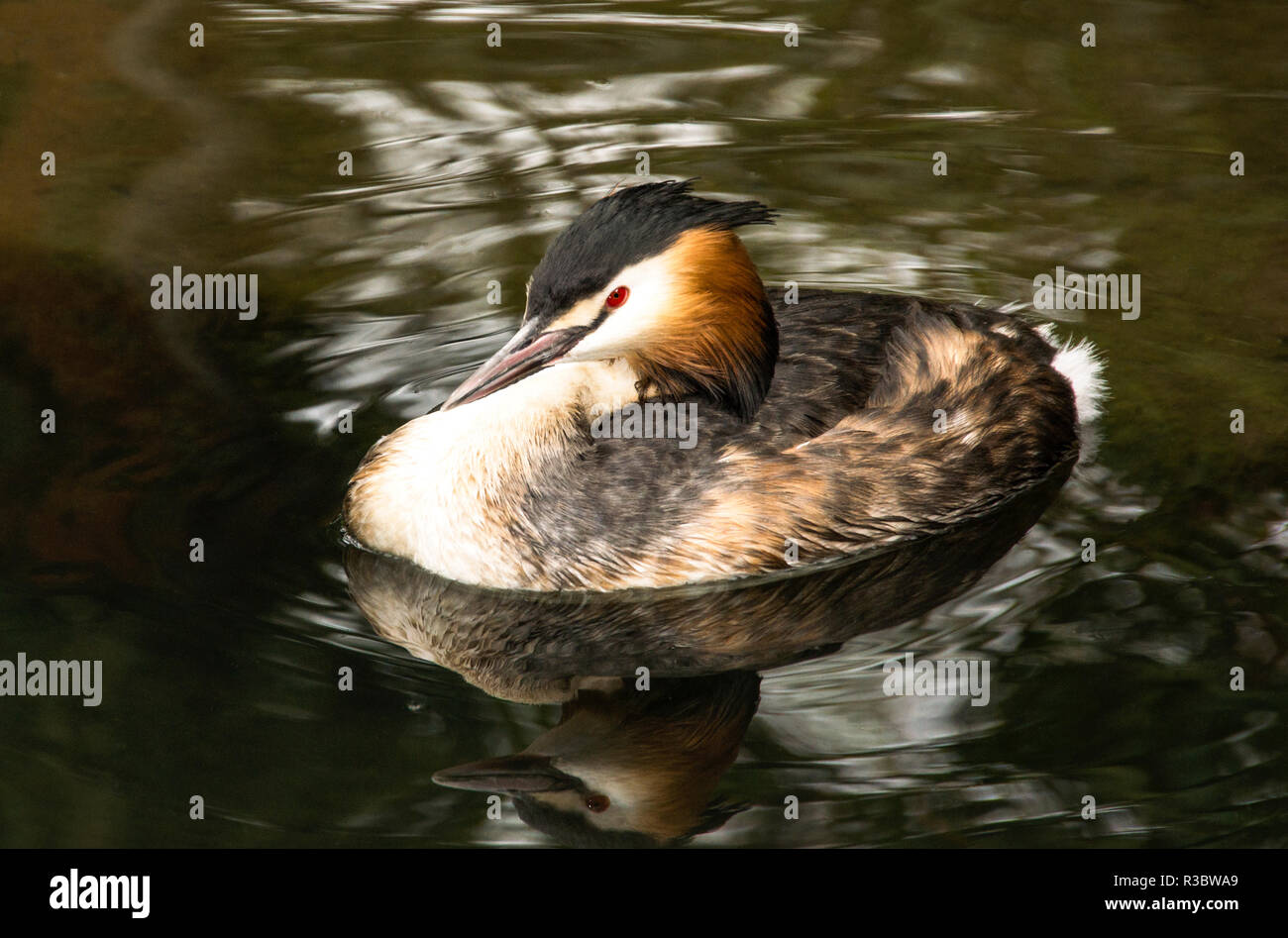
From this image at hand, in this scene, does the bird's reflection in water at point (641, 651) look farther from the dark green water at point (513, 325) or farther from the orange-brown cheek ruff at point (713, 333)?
the orange-brown cheek ruff at point (713, 333)

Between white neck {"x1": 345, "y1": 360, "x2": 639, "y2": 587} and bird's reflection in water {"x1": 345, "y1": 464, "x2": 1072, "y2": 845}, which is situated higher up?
white neck {"x1": 345, "y1": 360, "x2": 639, "y2": 587}

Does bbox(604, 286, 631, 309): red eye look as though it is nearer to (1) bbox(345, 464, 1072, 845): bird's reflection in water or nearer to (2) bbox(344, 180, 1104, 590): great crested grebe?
(2) bbox(344, 180, 1104, 590): great crested grebe

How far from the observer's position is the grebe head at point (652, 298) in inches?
220

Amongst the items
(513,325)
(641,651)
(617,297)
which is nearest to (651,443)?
(617,297)

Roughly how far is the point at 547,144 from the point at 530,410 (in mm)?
3628

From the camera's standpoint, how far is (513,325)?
766 centimetres

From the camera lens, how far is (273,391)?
700 cm

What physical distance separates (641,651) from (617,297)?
45.0 inches

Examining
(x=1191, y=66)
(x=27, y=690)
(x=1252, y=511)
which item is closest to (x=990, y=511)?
(x=1252, y=511)

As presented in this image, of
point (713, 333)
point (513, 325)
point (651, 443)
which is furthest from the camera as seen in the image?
point (513, 325)

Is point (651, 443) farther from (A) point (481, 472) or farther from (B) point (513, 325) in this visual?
(B) point (513, 325)

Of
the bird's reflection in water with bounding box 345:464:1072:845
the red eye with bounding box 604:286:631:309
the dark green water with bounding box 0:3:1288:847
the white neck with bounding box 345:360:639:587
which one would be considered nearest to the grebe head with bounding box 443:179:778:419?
the red eye with bounding box 604:286:631:309

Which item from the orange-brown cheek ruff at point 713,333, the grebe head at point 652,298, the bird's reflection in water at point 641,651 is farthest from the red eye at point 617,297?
the bird's reflection in water at point 641,651

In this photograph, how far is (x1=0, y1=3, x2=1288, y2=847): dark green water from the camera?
4969 millimetres
